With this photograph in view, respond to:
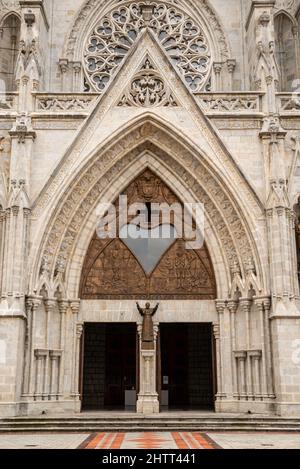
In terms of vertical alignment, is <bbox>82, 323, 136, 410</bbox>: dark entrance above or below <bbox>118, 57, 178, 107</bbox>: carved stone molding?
below

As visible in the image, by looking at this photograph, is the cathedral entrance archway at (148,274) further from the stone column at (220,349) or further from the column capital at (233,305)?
the column capital at (233,305)

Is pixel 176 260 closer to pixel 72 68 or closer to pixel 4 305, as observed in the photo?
pixel 4 305

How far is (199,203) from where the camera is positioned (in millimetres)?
16266

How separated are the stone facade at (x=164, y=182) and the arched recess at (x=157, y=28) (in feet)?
5.32

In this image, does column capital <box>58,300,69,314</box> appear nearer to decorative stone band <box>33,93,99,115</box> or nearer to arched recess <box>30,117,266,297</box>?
arched recess <box>30,117,266,297</box>

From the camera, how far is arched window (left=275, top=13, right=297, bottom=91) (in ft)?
61.5

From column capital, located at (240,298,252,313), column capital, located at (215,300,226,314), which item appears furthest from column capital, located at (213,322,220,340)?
column capital, located at (240,298,252,313)

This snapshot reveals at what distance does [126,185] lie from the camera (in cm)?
1661

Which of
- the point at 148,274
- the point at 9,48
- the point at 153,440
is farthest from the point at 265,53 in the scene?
the point at 153,440

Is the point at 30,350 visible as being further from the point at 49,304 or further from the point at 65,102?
the point at 65,102

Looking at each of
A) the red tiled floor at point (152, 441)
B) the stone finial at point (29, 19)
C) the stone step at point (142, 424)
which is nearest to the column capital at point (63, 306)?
the stone step at point (142, 424)

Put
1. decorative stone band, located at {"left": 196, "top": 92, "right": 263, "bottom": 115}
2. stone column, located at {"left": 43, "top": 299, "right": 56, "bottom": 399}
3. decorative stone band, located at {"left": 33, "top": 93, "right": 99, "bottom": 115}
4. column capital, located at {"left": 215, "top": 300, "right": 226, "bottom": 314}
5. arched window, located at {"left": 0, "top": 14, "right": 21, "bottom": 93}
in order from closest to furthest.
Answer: stone column, located at {"left": 43, "top": 299, "right": 56, "bottom": 399}, column capital, located at {"left": 215, "top": 300, "right": 226, "bottom": 314}, decorative stone band, located at {"left": 33, "top": 93, "right": 99, "bottom": 115}, decorative stone band, located at {"left": 196, "top": 92, "right": 263, "bottom": 115}, arched window, located at {"left": 0, "top": 14, "right": 21, "bottom": 93}

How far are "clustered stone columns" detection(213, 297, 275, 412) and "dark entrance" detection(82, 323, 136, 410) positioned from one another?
4949 millimetres
